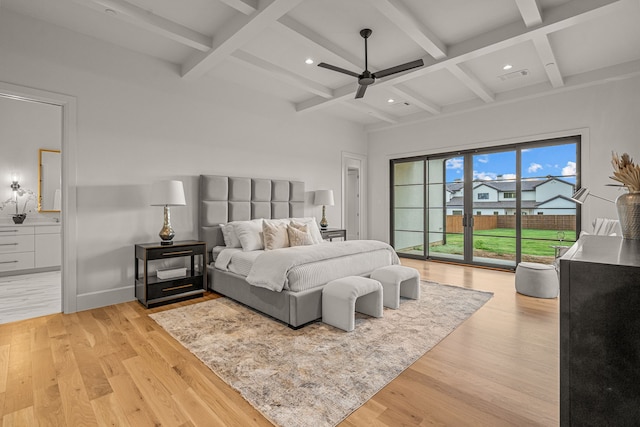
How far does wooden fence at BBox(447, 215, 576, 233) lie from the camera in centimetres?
498

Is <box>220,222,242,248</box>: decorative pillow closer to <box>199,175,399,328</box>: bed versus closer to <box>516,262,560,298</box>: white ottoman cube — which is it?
<box>199,175,399,328</box>: bed

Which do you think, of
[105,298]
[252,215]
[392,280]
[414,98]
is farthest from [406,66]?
[105,298]

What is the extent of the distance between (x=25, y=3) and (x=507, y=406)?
198 inches

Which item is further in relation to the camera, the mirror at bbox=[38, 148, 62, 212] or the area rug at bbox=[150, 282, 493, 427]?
the mirror at bbox=[38, 148, 62, 212]

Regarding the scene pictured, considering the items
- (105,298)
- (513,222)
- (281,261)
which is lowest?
(105,298)

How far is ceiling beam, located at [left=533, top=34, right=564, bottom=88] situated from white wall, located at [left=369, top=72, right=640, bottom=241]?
0.47 metres

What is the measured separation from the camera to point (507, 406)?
181 cm

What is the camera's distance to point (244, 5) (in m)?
2.73

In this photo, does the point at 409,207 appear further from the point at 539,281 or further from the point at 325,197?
the point at 539,281

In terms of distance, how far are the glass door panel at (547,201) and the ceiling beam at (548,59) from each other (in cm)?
110

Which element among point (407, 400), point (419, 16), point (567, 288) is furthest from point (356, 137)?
point (567, 288)

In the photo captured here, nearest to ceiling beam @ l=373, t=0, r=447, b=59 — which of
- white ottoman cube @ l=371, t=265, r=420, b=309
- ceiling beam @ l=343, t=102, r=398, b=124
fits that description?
ceiling beam @ l=343, t=102, r=398, b=124

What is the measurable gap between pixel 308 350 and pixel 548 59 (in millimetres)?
4329

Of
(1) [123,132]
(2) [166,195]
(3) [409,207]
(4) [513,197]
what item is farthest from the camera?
(3) [409,207]
